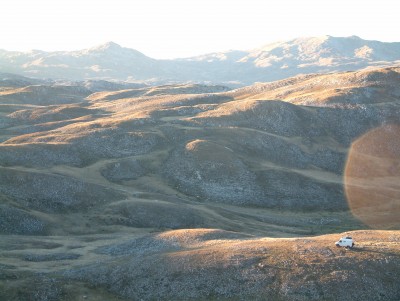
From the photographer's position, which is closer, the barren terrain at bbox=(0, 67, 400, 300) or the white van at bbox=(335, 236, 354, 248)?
the barren terrain at bbox=(0, 67, 400, 300)

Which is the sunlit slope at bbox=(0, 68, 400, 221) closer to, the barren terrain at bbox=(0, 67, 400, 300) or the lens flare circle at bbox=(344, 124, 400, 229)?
the barren terrain at bbox=(0, 67, 400, 300)

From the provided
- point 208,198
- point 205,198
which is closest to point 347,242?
point 208,198

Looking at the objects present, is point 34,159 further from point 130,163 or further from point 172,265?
point 172,265

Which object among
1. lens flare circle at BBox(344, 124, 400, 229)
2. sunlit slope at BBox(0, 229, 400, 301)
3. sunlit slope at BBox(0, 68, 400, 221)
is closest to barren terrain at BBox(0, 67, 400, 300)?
sunlit slope at BBox(0, 229, 400, 301)

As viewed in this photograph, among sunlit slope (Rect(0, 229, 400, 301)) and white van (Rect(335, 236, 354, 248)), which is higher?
white van (Rect(335, 236, 354, 248))

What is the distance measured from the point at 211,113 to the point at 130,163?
182 feet

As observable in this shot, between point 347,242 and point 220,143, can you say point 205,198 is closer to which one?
point 220,143

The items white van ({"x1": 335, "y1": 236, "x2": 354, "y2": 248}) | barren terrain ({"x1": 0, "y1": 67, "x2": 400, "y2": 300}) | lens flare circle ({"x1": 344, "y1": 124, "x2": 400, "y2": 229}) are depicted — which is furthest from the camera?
lens flare circle ({"x1": 344, "y1": 124, "x2": 400, "y2": 229})

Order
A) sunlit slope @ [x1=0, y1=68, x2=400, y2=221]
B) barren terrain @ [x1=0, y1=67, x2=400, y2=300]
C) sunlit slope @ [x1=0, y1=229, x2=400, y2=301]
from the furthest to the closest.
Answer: sunlit slope @ [x1=0, y1=68, x2=400, y2=221] → barren terrain @ [x1=0, y1=67, x2=400, y2=300] → sunlit slope @ [x1=0, y1=229, x2=400, y2=301]

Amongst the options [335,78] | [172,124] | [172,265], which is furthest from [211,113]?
[172,265]

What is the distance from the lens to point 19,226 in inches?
2977

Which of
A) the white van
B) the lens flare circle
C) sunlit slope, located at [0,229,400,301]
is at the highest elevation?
the white van

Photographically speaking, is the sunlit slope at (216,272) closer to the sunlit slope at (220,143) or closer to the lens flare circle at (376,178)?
the lens flare circle at (376,178)

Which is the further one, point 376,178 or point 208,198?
point 376,178
